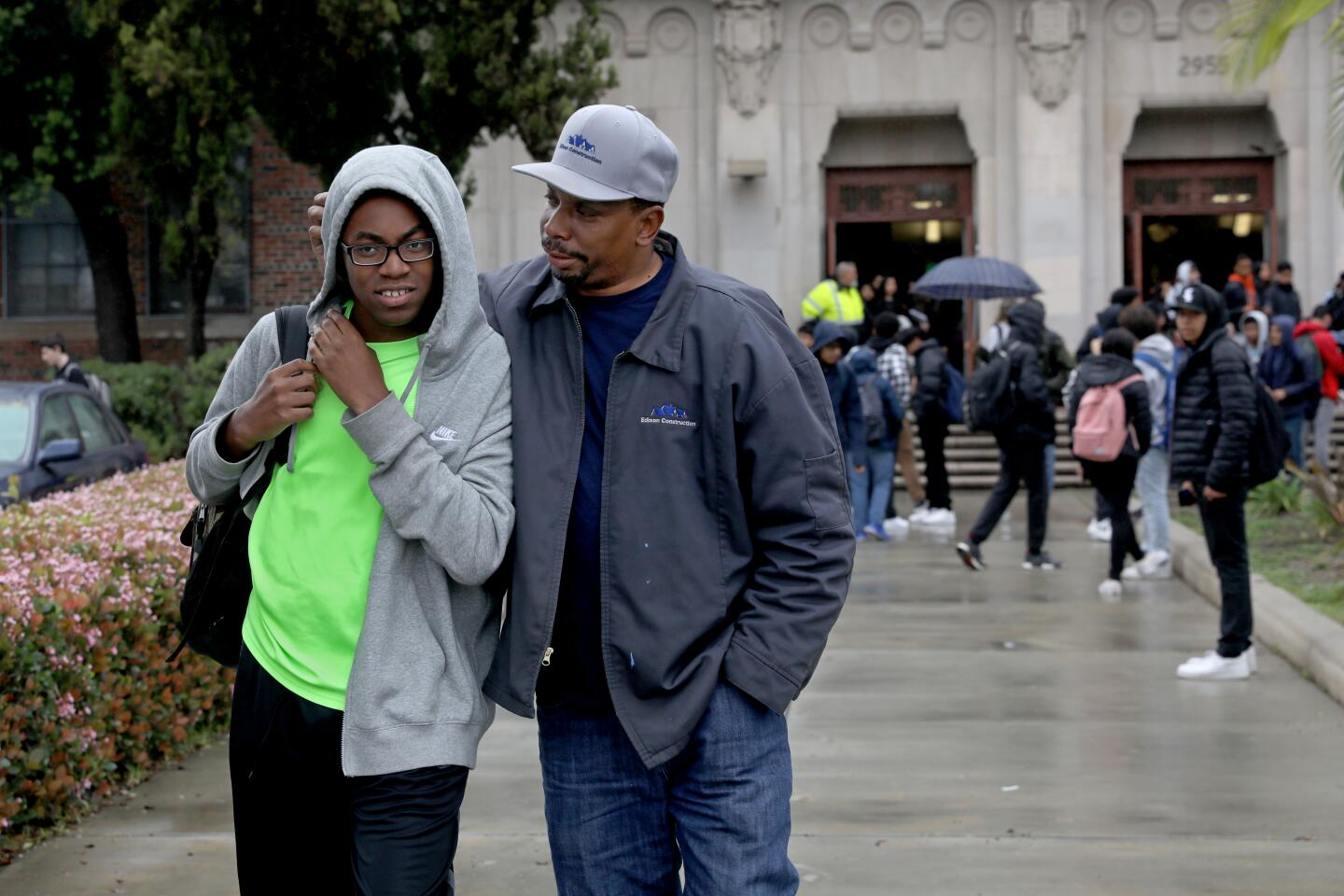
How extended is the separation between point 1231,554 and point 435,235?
6113 millimetres

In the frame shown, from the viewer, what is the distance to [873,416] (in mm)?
14359

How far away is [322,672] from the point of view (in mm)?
3078

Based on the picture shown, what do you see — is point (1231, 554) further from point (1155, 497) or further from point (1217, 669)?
point (1155, 497)

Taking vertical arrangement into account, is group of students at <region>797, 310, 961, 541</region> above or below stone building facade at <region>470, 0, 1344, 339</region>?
below

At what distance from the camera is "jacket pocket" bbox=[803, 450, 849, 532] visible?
3121 millimetres

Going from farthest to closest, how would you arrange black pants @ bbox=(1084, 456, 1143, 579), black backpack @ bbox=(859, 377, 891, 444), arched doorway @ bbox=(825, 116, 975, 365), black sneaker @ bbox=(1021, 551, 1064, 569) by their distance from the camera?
arched doorway @ bbox=(825, 116, 975, 365) → black backpack @ bbox=(859, 377, 891, 444) → black sneaker @ bbox=(1021, 551, 1064, 569) → black pants @ bbox=(1084, 456, 1143, 579)

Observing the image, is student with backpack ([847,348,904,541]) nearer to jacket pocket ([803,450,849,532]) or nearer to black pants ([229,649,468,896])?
jacket pocket ([803,450,849,532])

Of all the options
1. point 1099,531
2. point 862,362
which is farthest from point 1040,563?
point 862,362

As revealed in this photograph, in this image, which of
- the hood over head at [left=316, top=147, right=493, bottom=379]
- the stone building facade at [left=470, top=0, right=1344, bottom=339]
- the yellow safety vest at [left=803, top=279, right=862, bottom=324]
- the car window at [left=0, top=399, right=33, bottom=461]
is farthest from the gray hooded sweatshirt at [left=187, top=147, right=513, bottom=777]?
the stone building facade at [left=470, top=0, right=1344, bottom=339]

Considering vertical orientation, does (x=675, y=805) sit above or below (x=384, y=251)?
below

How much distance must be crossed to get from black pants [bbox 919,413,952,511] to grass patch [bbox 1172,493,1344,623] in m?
2.04

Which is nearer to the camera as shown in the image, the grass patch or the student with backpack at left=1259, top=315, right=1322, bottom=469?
the grass patch

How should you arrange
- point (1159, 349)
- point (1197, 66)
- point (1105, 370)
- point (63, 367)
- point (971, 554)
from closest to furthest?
point (1105, 370) → point (971, 554) → point (1159, 349) → point (63, 367) → point (1197, 66)

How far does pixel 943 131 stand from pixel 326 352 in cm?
2112
